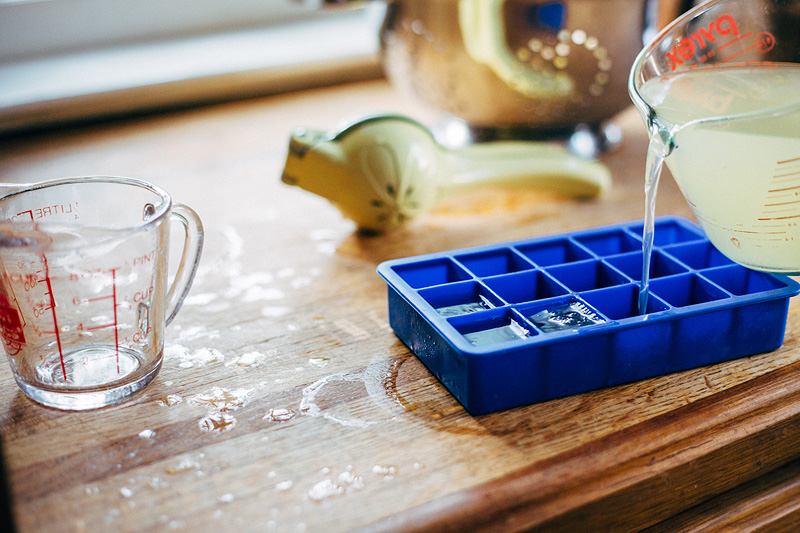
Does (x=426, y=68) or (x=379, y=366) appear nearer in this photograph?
(x=379, y=366)

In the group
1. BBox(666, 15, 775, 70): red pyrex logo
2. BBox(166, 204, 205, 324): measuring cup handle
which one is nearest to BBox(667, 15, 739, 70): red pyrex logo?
BBox(666, 15, 775, 70): red pyrex logo

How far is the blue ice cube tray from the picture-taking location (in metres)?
0.49

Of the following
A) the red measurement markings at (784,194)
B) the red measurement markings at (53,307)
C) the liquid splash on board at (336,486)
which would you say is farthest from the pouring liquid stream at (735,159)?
the red measurement markings at (53,307)

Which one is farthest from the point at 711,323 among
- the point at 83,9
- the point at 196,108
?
the point at 83,9

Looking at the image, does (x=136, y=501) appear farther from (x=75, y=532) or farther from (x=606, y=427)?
(x=606, y=427)

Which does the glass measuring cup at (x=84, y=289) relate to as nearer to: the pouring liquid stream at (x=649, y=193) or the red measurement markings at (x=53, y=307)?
the red measurement markings at (x=53, y=307)

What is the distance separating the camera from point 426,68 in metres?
0.90

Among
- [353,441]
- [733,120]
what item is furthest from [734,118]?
[353,441]

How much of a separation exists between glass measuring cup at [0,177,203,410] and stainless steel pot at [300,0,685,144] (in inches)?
17.4

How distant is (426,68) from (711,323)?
1.63 ft

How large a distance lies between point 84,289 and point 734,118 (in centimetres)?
42

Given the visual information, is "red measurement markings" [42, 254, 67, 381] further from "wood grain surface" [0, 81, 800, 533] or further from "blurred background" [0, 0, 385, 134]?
"blurred background" [0, 0, 385, 134]

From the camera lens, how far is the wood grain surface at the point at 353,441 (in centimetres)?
42

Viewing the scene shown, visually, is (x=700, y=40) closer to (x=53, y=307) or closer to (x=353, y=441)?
(x=353, y=441)
